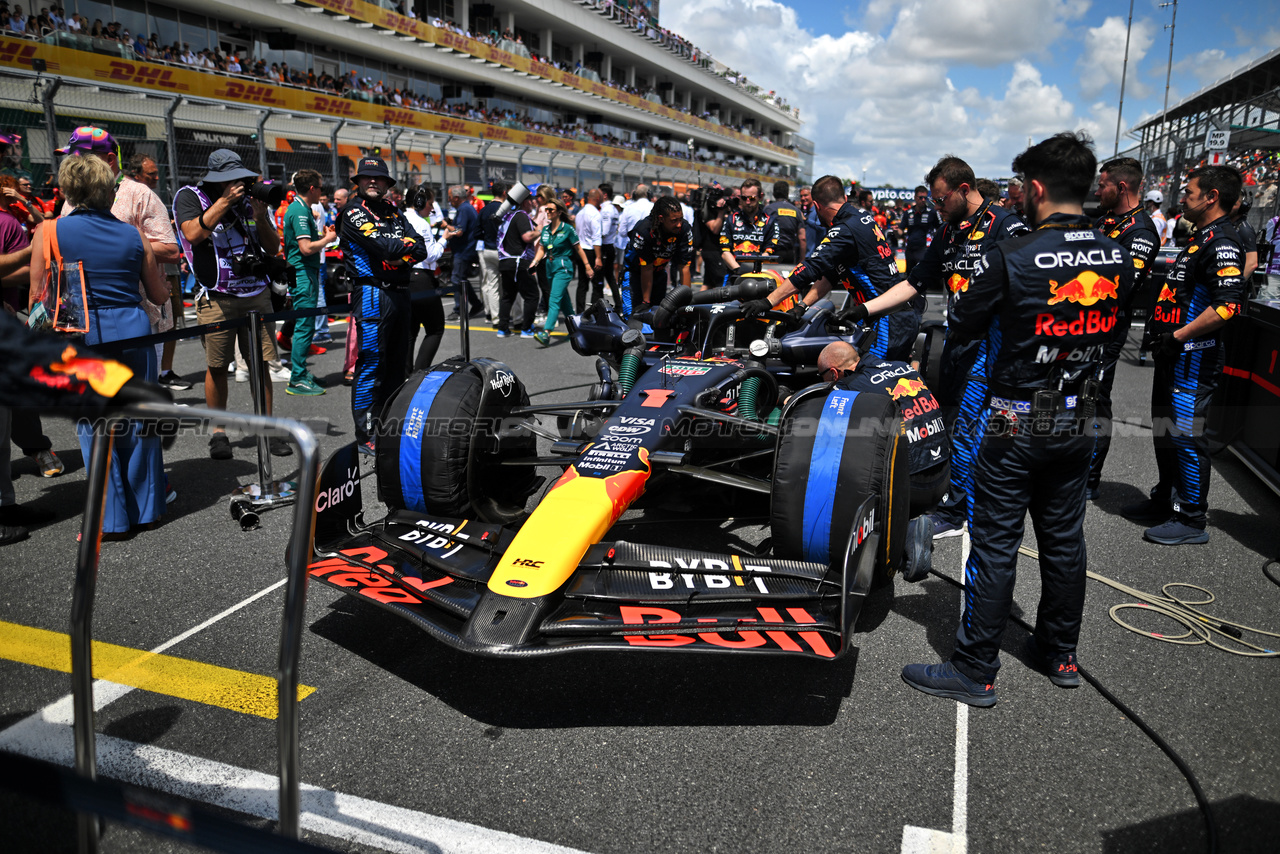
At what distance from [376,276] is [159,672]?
304 cm

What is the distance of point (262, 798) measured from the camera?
2318 millimetres

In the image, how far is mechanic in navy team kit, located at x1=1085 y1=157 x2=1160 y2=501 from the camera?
14.7 ft

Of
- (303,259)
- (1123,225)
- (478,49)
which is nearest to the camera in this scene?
(1123,225)

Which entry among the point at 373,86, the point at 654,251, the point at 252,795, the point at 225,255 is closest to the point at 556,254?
the point at 654,251

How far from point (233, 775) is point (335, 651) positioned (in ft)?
2.38

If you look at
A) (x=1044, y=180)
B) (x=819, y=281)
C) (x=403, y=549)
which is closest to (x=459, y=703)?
(x=403, y=549)

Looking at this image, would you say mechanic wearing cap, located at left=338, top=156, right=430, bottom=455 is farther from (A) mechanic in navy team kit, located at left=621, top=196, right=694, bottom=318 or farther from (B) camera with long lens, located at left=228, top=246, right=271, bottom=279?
(A) mechanic in navy team kit, located at left=621, top=196, right=694, bottom=318

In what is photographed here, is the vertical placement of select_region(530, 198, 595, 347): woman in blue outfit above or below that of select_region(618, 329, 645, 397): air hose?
above

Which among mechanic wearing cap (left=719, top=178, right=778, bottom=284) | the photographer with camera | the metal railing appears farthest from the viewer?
mechanic wearing cap (left=719, top=178, right=778, bottom=284)

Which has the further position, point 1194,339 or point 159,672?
point 1194,339

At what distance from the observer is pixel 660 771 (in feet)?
8.06

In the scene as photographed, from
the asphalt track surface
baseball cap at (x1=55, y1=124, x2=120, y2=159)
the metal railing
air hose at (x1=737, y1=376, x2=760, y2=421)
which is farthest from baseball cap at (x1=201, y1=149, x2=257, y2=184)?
the metal railing

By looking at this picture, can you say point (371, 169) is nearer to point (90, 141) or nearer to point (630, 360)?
point (90, 141)

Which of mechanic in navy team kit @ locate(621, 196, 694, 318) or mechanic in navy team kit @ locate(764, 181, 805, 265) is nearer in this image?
mechanic in navy team kit @ locate(621, 196, 694, 318)
